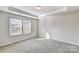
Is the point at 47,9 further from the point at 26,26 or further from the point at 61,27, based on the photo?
the point at 26,26

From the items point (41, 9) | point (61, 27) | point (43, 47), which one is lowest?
point (43, 47)

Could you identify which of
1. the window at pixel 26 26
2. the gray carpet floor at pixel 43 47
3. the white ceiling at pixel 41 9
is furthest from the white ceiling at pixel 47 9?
the gray carpet floor at pixel 43 47

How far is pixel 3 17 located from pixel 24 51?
0.88 metres

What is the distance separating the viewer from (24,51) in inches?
72.0

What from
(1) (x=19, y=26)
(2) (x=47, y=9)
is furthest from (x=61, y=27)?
(1) (x=19, y=26)

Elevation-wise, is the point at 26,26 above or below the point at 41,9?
below

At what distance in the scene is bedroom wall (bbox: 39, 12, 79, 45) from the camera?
5.90ft

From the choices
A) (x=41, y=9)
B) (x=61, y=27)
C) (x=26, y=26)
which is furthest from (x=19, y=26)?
(x=61, y=27)

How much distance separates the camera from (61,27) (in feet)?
6.16

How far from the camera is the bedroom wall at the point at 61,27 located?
180 centimetres

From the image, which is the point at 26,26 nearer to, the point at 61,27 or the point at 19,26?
the point at 19,26

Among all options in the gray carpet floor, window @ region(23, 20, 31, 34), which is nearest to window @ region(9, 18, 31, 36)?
window @ region(23, 20, 31, 34)
